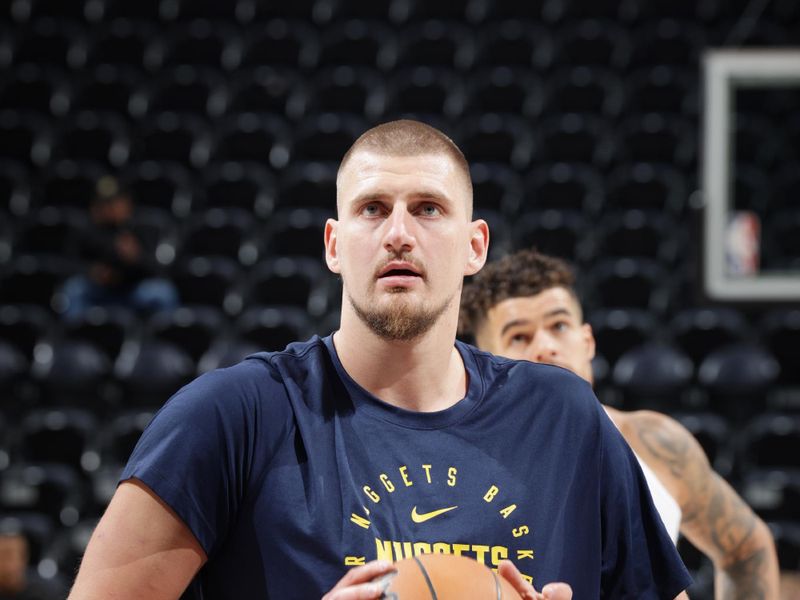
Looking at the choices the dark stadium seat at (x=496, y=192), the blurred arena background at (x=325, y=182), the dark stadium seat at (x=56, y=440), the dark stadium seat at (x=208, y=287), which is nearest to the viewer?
the dark stadium seat at (x=56, y=440)

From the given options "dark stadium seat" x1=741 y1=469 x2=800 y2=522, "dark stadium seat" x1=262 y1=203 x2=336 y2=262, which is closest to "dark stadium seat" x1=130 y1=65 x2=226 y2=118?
"dark stadium seat" x1=262 y1=203 x2=336 y2=262

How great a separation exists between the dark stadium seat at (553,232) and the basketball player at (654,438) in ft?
15.6

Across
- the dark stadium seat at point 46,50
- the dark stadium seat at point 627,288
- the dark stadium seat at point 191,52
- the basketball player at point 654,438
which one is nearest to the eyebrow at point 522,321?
Result: the basketball player at point 654,438

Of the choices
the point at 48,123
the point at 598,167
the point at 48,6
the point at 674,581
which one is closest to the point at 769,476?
the point at 598,167

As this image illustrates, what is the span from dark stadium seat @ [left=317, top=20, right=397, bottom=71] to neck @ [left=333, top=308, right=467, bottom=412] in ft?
28.1

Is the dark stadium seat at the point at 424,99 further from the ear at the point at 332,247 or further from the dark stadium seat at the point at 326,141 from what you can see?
the ear at the point at 332,247

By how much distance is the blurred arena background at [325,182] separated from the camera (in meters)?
7.13

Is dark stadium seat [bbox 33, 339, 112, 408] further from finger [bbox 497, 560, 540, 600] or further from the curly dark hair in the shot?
finger [bbox 497, 560, 540, 600]

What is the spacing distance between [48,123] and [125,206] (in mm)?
2141

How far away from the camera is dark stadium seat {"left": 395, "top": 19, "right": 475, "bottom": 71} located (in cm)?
1055

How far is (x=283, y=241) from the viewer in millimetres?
8555

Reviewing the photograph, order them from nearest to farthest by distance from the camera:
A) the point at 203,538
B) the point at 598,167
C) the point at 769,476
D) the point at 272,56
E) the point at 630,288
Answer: the point at 203,538
the point at 769,476
the point at 630,288
the point at 598,167
the point at 272,56

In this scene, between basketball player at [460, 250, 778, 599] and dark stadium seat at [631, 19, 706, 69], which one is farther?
dark stadium seat at [631, 19, 706, 69]

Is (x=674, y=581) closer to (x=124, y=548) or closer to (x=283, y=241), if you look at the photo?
(x=124, y=548)
